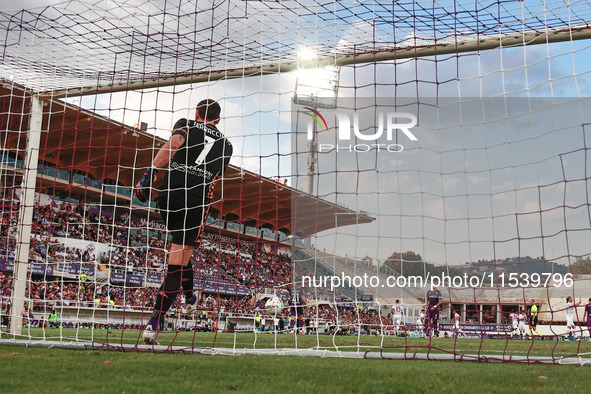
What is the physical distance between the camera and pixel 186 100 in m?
7.29

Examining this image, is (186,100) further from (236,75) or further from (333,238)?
(333,238)

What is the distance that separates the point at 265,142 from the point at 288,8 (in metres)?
2.02

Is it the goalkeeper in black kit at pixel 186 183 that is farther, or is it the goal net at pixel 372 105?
the goalkeeper in black kit at pixel 186 183

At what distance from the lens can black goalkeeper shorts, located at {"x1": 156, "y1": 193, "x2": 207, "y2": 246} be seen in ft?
20.4

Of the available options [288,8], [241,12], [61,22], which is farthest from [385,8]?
[61,22]

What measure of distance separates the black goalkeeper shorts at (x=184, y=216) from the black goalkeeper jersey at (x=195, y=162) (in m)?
0.08

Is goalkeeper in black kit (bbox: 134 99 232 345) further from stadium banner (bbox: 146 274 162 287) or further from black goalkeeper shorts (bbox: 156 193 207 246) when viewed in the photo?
stadium banner (bbox: 146 274 162 287)

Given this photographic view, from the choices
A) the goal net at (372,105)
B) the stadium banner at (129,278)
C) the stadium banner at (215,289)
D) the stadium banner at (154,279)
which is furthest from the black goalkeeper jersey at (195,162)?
the stadium banner at (154,279)

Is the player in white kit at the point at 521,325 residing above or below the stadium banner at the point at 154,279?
below

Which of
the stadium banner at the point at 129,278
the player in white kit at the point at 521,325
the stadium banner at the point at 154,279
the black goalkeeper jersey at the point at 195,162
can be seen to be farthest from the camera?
the stadium banner at the point at 154,279

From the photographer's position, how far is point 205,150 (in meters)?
6.59

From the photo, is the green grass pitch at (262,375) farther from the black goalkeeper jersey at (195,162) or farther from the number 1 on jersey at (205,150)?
the number 1 on jersey at (205,150)

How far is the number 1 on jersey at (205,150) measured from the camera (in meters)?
6.54

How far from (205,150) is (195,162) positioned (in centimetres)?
19
